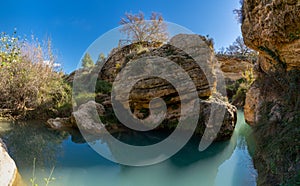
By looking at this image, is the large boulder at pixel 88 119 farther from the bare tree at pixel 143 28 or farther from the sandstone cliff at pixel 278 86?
the bare tree at pixel 143 28

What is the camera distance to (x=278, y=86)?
13.1ft

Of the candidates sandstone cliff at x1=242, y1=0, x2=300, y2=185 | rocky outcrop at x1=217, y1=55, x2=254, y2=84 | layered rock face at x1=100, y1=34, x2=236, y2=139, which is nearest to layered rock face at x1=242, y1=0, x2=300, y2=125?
sandstone cliff at x1=242, y1=0, x2=300, y2=185

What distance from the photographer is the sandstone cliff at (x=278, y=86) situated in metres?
2.32

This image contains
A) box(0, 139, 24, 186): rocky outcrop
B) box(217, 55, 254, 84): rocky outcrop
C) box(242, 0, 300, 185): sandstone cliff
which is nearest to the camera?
box(242, 0, 300, 185): sandstone cliff

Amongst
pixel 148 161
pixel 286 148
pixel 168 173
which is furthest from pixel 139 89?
pixel 286 148

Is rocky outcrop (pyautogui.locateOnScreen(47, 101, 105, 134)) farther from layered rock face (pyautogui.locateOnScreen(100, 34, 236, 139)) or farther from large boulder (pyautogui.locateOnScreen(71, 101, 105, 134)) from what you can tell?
layered rock face (pyautogui.locateOnScreen(100, 34, 236, 139))

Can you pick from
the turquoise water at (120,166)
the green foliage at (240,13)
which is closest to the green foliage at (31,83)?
the turquoise water at (120,166)

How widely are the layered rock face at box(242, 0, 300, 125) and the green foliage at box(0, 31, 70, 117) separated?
936 cm

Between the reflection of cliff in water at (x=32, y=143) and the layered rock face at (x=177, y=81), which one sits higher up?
the layered rock face at (x=177, y=81)

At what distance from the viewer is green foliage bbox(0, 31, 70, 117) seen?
852 centimetres

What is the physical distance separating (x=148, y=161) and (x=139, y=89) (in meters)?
3.65

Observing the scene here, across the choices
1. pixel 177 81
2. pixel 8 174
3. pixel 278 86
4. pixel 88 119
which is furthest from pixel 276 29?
pixel 88 119

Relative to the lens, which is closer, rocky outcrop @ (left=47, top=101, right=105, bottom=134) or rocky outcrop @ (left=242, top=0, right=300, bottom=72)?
rocky outcrop @ (left=242, top=0, right=300, bottom=72)

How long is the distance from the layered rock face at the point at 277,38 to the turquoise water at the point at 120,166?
1.69m
